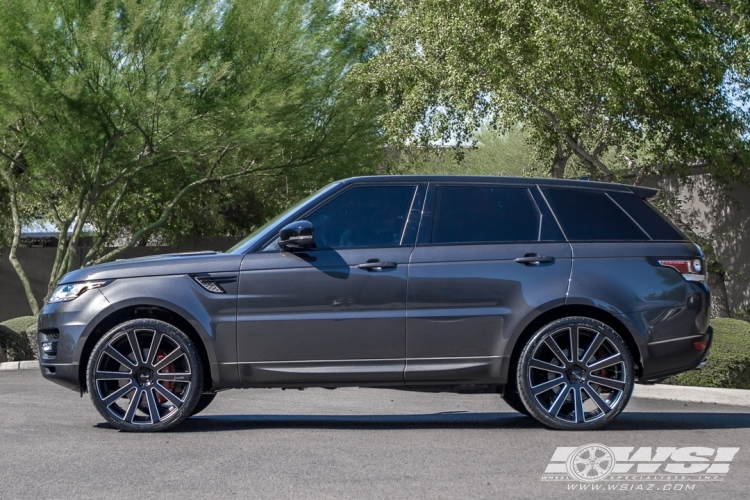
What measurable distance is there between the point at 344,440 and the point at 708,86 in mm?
12517

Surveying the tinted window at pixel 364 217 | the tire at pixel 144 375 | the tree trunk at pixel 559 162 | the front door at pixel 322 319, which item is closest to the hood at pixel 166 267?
the front door at pixel 322 319

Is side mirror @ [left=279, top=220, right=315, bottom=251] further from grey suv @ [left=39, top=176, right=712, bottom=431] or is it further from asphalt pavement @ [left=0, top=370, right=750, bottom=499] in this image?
asphalt pavement @ [left=0, top=370, right=750, bottom=499]

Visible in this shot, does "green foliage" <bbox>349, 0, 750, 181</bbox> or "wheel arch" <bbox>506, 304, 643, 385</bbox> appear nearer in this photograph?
"wheel arch" <bbox>506, 304, 643, 385</bbox>

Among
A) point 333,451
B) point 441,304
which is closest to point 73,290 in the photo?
point 333,451

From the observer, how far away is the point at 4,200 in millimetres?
26609

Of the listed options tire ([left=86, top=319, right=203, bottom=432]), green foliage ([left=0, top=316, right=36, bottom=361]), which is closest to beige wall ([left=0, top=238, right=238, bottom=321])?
green foliage ([left=0, top=316, right=36, bottom=361])

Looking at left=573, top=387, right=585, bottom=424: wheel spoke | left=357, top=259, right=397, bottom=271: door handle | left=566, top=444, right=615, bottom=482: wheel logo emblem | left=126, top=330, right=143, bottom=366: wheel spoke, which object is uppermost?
left=357, top=259, right=397, bottom=271: door handle

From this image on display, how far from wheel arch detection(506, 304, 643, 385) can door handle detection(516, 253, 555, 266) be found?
360 millimetres

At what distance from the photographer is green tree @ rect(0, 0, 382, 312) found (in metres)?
18.7

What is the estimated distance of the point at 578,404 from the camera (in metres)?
7.95

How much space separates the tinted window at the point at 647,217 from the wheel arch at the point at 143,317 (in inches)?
133

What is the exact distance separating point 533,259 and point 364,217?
4.27ft

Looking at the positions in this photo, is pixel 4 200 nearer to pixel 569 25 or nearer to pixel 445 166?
pixel 569 25

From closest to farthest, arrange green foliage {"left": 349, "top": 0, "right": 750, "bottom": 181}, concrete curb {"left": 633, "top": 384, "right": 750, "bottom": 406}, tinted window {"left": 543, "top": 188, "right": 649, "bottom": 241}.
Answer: tinted window {"left": 543, "top": 188, "right": 649, "bottom": 241}, concrete curb {"left": 633, "top": 384, "right": 750, "bottom": 406}, green foliage {"left": 349, "top": 0, "right": 750, "bottom": 181}
